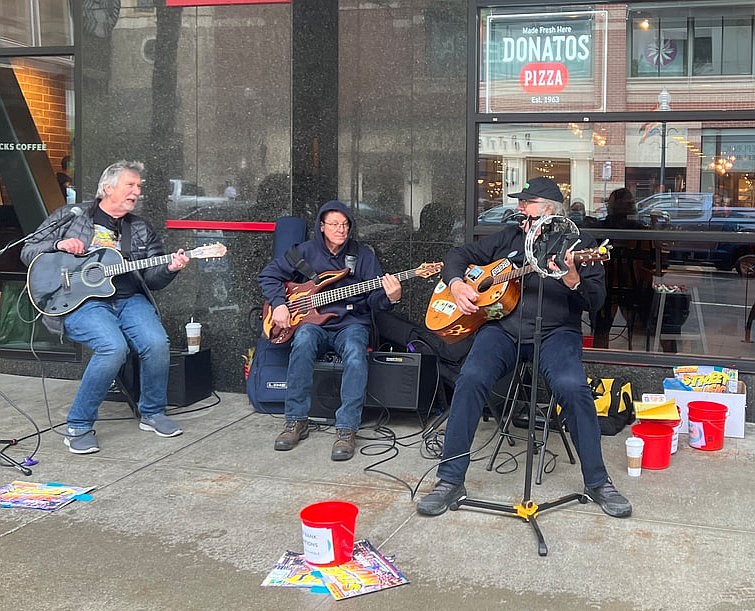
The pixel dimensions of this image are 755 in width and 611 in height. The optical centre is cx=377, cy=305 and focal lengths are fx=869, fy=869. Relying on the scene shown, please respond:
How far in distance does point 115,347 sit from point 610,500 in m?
2.84

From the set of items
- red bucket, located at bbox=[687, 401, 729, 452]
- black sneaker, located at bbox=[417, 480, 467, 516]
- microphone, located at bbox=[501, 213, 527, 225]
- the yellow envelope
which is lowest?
black sneaker, located at bbox=[417, 480, 467, 516]

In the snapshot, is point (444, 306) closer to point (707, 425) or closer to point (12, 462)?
point (707, 425)

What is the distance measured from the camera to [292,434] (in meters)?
4.99

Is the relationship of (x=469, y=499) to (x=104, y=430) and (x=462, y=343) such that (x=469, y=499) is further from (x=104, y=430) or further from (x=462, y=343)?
(x=104, y=430)

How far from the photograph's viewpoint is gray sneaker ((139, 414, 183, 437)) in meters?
5.18

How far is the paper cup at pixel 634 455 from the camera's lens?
4.27 meters

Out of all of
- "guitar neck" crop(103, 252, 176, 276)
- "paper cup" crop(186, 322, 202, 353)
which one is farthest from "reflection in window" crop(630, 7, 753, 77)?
"paper cup" crop(186, 322, 202, 353)

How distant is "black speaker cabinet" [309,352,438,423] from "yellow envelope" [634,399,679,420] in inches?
50.7

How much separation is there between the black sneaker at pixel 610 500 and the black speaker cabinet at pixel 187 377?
294 cm

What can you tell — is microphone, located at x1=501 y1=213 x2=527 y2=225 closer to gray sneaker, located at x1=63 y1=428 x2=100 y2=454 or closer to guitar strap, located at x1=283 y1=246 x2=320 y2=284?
guitar strap, located at x1=283 y1=246 x2=320 y2=284

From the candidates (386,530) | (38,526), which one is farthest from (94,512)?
(386,530)

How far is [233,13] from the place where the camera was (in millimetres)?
5984

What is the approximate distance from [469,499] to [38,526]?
6.23 ft

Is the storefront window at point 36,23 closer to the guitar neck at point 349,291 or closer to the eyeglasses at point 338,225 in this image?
the eyeglasses at point 338,225
